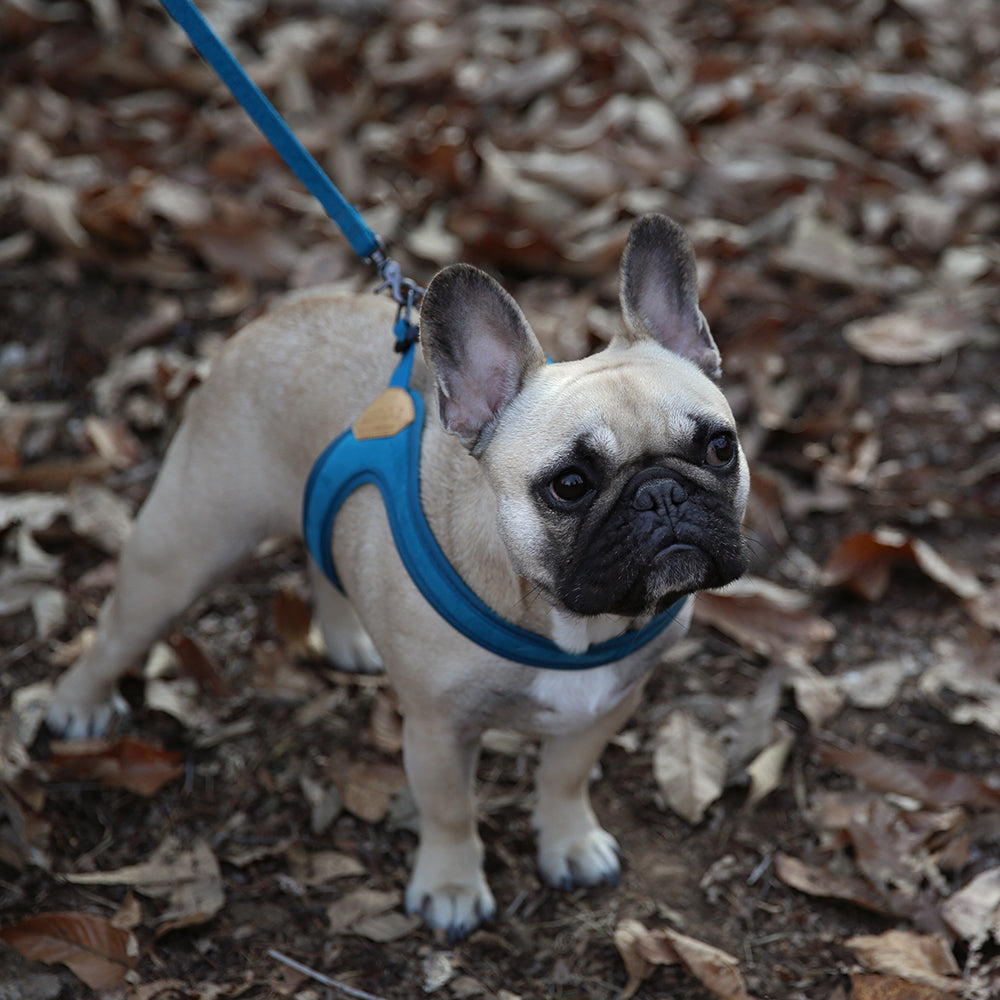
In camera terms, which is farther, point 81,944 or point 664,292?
point 81,944

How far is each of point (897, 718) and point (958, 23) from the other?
208 inches

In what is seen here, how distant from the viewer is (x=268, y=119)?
9.61 feet

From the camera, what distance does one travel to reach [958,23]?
7023 millimetres

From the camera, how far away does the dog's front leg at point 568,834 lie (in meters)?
3.01

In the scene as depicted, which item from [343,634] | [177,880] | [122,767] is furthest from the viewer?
[343,634]

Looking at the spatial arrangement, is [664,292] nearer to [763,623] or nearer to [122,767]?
[763,623]

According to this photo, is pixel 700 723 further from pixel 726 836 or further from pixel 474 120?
pixel 474 120

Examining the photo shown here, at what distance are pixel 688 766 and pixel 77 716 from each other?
1844 mm

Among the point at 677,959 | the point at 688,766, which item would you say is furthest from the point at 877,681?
the point at 677,959

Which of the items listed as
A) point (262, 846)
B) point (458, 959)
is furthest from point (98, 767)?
point (458, 959)

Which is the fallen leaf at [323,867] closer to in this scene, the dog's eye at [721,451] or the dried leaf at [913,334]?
the dog's eye at [721,451]

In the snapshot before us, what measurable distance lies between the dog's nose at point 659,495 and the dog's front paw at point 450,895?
47.7 inches

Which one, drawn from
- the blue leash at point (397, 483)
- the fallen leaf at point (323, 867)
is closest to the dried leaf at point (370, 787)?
the fallen leaf at point (323, 867)

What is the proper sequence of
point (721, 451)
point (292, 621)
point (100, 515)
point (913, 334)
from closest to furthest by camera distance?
1. point (721, 451)
2. point (292, 621)
3. point (100, 515)
4. point (913, 334)
